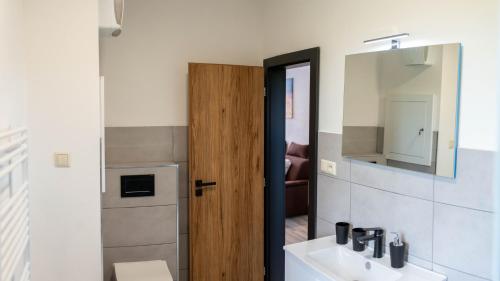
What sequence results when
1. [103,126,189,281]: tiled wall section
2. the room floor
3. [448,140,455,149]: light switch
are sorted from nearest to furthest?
[448,140,455,149]: light switch < [103,126,189,281]: tiled wall section < the room floor

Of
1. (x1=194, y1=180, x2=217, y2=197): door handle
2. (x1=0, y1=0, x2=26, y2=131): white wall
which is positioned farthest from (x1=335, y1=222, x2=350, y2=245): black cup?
(x1=0, y1=0, x2=26, y2=131): white wall

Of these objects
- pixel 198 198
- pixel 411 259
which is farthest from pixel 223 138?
pixel 411 259

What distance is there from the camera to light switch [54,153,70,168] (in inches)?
90.5

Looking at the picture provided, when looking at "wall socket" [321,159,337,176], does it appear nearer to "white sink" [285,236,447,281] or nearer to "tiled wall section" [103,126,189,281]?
"white sink" [285,236,447,281]

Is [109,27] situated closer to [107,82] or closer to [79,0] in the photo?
[79,0]

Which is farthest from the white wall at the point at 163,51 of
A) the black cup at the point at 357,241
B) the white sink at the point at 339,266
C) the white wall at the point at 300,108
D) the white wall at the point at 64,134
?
the white wall at the point at 300,108

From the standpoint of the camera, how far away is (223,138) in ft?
11.2

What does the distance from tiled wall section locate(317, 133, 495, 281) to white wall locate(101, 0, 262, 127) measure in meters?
1.45

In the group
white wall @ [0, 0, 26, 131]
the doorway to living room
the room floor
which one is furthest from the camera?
the doorway to living room

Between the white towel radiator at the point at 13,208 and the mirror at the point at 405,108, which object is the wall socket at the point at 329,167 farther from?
the white towel radiator at the point at 13,208

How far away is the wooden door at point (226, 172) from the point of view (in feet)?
10.9

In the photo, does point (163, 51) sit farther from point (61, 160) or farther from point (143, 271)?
Result: point (143, 271)

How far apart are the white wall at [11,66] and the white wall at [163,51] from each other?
111 centimetres

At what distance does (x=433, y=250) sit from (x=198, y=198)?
1.90 metres
